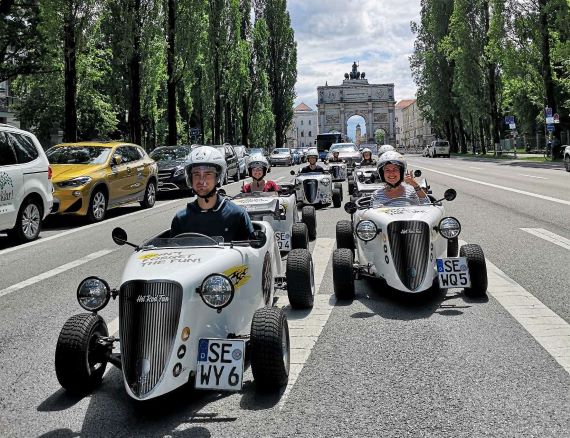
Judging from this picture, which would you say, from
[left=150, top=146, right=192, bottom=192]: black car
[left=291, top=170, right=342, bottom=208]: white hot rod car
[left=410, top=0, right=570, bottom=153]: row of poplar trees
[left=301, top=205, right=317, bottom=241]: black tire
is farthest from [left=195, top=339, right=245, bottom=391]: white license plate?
[left=410, top=0, right=570, bottom=153]: row of poplar trees

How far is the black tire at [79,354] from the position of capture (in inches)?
159

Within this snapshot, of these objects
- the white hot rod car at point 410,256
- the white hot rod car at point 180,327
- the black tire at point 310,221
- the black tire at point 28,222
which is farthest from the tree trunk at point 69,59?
the white hot rod car at point 180,327

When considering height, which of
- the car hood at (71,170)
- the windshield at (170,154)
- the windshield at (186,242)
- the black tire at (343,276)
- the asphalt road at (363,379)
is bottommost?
the asphalt road at (363,379)

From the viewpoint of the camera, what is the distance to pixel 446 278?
6199 millimetres

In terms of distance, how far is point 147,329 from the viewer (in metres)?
3.67

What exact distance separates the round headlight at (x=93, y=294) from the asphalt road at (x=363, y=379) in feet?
1.84

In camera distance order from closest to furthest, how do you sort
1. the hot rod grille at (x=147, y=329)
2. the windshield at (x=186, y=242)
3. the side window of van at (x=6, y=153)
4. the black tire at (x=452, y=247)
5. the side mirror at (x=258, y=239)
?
the hot rod grille at (x=147, y=329), the windshield at (x=186, y=242), the side mirror at (x=258, y=239), the black tire at (x=452, y=247), the side window of van at (x=6, y=153)

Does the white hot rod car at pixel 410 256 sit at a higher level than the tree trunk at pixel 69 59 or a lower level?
lower

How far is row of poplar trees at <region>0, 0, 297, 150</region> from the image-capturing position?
2423 centimetres

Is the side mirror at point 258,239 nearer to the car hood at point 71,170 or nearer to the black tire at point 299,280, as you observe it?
the black tire at point 299,280

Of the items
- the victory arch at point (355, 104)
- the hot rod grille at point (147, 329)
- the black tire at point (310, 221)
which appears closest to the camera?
the hot rod grille at point (147, 329)

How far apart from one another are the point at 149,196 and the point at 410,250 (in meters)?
13.4

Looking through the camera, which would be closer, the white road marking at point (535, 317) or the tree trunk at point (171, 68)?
the white road marking at point (535, 317)

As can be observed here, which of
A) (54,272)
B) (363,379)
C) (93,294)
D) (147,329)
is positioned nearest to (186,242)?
(93,294)
